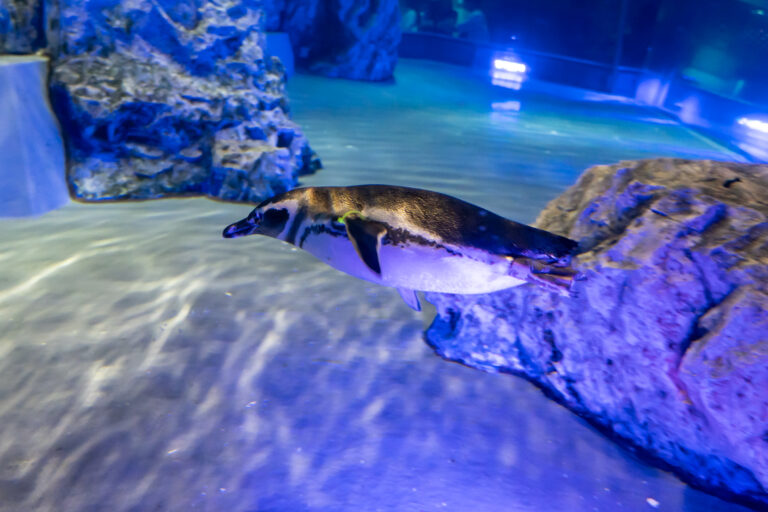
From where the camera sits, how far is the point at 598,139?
398 inches

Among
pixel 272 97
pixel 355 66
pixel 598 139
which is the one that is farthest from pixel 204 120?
pixel 355 66

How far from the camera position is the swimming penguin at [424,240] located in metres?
1.49

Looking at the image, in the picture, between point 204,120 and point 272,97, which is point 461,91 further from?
point 204,120

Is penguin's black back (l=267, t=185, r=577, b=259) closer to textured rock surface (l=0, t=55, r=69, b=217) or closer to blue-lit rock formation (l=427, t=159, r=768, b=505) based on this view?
blue-lit rock formation (l=427, t=159, r=768, b=505)

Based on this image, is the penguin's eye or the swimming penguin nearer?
the swimming penguin

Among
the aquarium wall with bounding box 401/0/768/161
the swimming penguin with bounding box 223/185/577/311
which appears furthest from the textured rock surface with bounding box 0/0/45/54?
the aquarium wall with bounding box 401/0/768/161

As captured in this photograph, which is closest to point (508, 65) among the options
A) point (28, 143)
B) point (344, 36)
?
point (344, 36)

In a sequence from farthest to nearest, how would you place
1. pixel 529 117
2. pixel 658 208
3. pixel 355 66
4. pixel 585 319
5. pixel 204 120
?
1. pixel 355 66
2. pixel 529 117
3. pixel 204 120
4. pixel 585 319
5. pixel 658 208

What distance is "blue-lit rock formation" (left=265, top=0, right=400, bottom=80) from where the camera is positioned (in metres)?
14.8

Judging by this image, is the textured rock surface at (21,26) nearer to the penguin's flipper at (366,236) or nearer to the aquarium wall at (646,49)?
the penguin's flipper at (366,236)

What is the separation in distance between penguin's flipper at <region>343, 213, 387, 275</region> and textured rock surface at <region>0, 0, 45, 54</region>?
18.3 ft

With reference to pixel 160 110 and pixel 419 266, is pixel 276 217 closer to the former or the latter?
pixel 419 266

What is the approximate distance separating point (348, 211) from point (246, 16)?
623 centimetres

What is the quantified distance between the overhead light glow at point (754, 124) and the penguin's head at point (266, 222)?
19.2 metres
